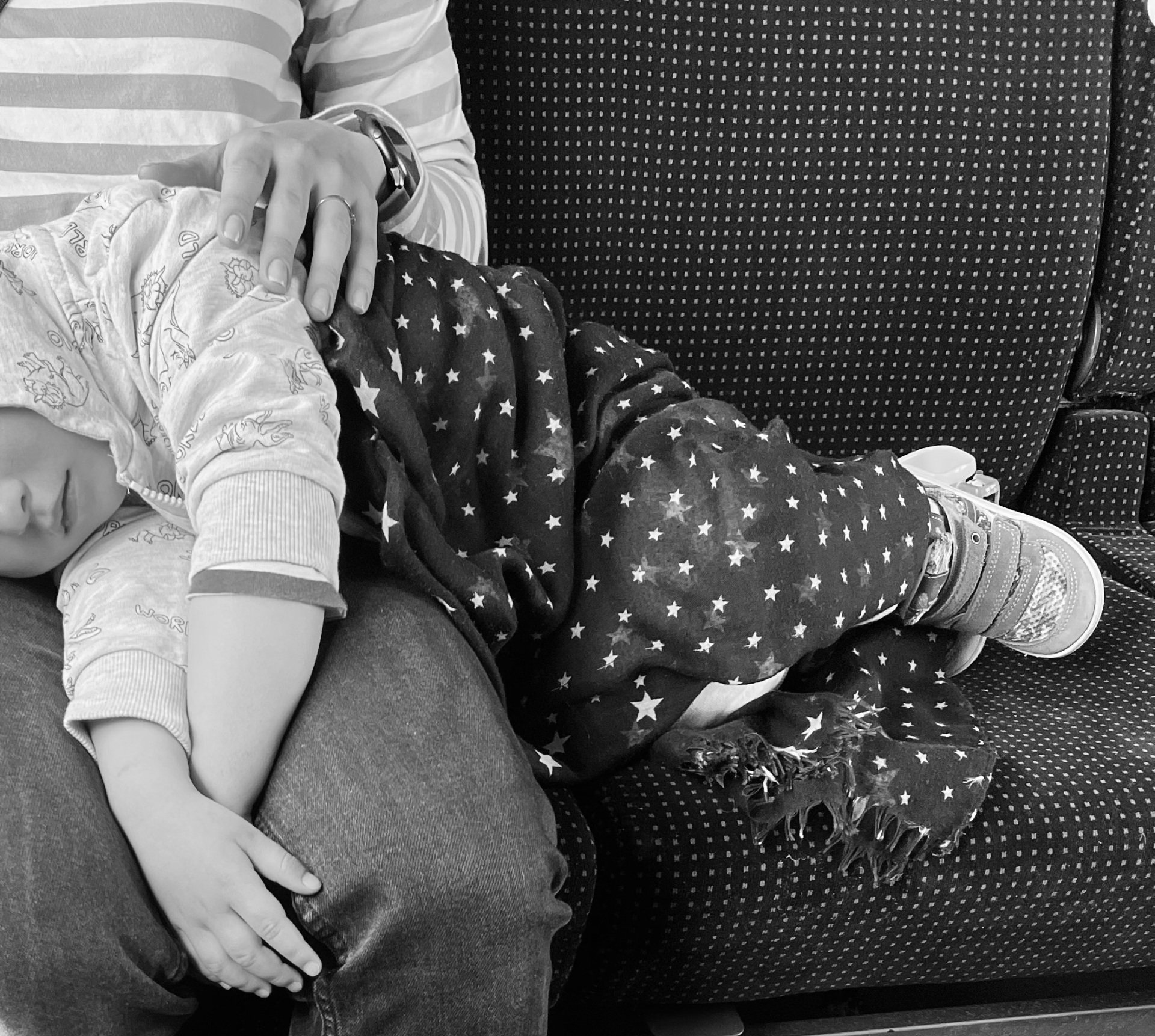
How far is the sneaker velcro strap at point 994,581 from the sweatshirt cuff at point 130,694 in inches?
29.7

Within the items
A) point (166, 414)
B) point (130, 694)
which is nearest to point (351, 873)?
point (130, 694)

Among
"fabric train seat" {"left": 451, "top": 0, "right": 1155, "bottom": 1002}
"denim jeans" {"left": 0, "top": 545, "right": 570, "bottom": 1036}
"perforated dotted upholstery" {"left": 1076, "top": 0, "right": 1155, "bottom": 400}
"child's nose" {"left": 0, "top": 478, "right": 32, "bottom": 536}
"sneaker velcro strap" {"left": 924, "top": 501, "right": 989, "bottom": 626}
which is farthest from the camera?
"perforated dotted upholstery" {"left": 1076, "top": 0, "right": 1155, "bottom": 400}

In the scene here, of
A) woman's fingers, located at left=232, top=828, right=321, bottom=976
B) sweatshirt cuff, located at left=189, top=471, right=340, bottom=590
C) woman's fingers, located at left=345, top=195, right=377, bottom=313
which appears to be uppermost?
woman's fingers, located at left=345, top=195, right=377, bottom=313

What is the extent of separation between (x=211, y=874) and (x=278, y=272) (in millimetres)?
406

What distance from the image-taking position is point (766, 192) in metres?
1.44

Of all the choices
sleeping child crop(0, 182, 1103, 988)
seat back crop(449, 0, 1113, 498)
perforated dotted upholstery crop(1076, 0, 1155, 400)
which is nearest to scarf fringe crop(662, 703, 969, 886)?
sleeping child crop(0, 182, 1103, 988)

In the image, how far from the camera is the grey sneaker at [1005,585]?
1.16 metres

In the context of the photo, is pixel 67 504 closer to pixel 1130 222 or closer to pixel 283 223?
pixel 283 223

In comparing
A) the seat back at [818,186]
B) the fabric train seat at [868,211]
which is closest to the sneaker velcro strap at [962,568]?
the fabric train seat at [868,211]

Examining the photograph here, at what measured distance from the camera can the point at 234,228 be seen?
0.84 meters

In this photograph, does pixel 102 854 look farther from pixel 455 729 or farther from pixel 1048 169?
pixel 1048 169

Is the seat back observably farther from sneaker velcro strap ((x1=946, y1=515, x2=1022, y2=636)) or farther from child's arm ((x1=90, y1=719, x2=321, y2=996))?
child's arm ((x1=90, y1=719, x2=321, y2=996))

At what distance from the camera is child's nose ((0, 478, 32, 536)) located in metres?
0.79

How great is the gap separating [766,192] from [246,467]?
0.89m
